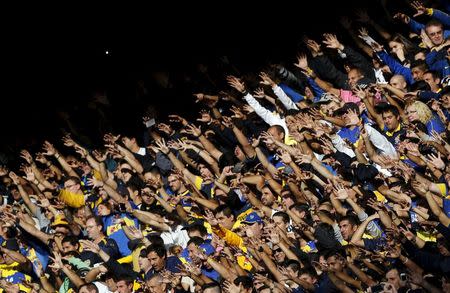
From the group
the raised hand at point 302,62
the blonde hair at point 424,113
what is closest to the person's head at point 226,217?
the raised hand at point 302,62

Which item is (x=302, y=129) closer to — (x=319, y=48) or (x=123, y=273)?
(x=319, y=48)

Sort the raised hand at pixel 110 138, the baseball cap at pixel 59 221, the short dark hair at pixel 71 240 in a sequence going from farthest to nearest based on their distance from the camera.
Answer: the raised hand at pixel 110 138, the baseball cap at pixel 59 221, the short dark hair at pixel 71 240

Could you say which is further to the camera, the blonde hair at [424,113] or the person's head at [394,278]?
the blonde hair at [424,113]

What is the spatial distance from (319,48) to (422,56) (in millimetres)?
1288

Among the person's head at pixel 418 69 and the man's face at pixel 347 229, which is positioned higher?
the person's head at pixel 418 69

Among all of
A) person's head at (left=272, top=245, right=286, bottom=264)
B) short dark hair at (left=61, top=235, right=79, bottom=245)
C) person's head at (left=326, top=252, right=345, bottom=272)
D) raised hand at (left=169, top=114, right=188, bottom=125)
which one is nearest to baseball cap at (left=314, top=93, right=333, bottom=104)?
raised hand at (left=169, top=114, right=188, bottom=125)

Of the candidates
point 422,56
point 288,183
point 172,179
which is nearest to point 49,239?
point 172,179

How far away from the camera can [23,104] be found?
1542 centimetres

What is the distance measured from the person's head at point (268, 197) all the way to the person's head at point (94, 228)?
1931 millimetres

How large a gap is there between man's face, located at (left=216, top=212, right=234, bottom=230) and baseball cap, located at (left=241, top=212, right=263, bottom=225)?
136mm

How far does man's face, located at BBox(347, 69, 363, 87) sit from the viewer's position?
10.6m

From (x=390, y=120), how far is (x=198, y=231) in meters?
2.08

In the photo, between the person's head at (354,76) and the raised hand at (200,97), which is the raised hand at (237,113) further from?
the person's head at (354,76)

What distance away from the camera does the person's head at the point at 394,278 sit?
7613 mm
